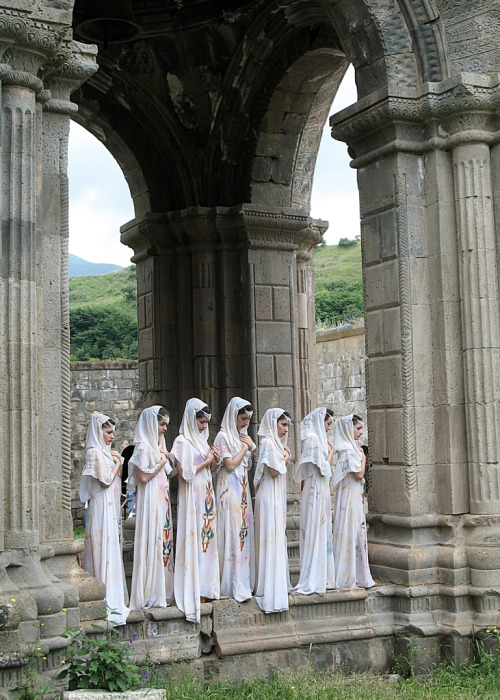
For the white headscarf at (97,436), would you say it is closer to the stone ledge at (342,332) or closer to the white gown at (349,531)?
the white gown at (349,531)

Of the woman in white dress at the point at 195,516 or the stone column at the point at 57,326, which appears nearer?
the stone column at the point at 57,326

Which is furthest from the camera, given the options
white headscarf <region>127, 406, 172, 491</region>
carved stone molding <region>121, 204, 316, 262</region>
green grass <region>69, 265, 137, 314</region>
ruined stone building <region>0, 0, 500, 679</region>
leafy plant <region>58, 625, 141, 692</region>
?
green grass <region>69, 265, 137, 314</region>

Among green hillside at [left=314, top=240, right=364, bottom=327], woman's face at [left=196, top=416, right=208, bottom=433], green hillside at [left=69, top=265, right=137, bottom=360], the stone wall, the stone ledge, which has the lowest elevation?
woman's face at [left=196, top=416, right=208, bottom=433]

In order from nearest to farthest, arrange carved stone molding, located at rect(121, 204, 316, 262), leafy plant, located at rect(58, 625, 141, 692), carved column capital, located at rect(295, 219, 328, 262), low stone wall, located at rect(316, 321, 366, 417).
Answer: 1. leafy plant, located at rect(58, 625, 141, 692)
2. carved stone molding, located at rect(121, 204, 316, 262)
3. carved column capital, located at rect(295, 219, 328, 262)
4. low stone wall, located at rect(316, 321, 366, 417)

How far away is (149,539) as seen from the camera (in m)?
7.70

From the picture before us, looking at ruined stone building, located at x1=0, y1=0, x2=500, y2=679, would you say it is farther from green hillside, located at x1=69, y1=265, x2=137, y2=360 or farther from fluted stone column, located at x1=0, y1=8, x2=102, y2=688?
green hillside, located at x1=69, y1=265, x2=137, y2=360

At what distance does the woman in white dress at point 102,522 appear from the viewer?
749cm

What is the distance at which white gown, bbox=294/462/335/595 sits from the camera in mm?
8117

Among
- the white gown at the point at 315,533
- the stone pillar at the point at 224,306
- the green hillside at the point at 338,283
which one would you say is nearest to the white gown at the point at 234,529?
the white gown at the point at 315,533

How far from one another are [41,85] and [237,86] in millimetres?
5826

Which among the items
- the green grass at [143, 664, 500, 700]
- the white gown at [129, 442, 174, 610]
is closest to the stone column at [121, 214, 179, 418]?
the white gown at [129, 442, 174, 610]

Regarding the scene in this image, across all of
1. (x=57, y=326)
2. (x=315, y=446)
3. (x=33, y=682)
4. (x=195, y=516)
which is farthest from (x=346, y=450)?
(x=33, y=682)

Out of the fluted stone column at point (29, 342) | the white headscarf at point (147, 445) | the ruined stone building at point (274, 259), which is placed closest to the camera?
the fluted stone column at point (29, 342)

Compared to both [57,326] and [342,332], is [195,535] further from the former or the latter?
[342,332]
